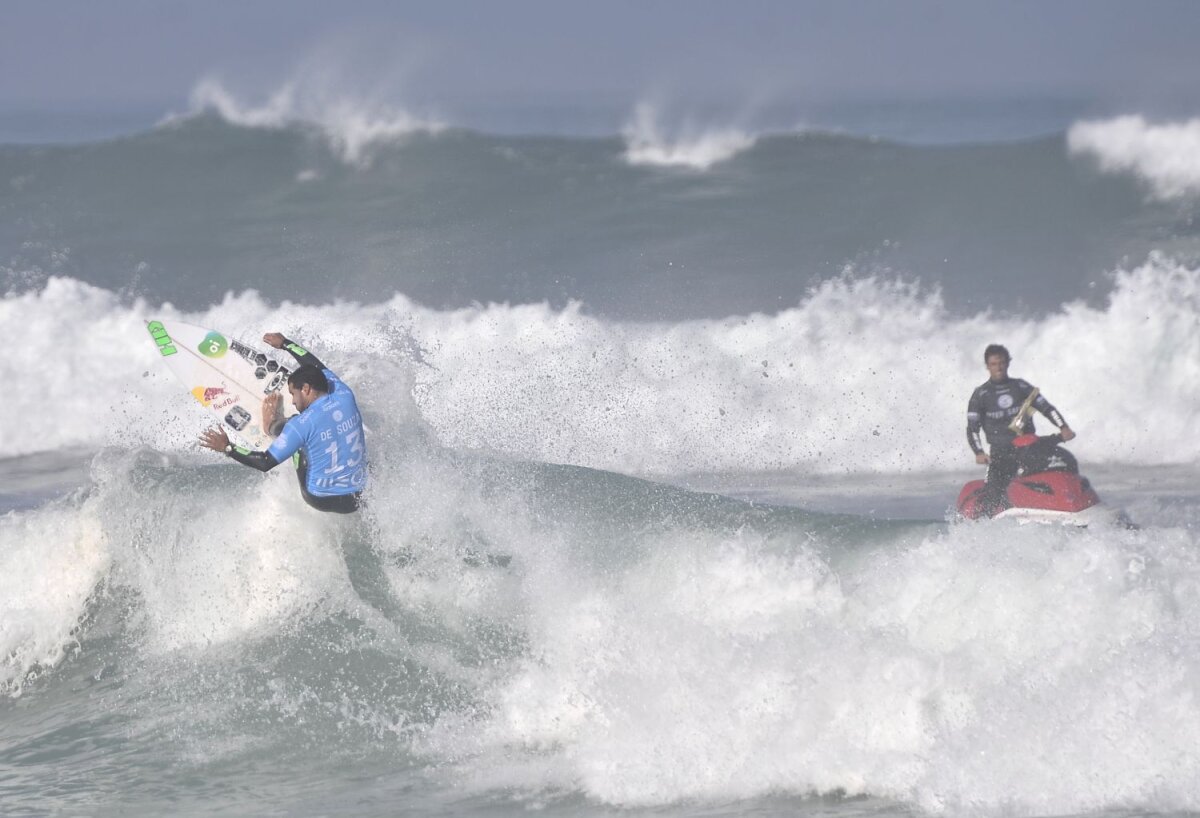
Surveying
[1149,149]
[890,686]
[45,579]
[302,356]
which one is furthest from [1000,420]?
[1149,149]

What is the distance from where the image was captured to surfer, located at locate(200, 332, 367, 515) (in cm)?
764

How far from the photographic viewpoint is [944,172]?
21406mm

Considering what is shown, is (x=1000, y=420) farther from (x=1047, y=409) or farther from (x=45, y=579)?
(x=45, y=579)

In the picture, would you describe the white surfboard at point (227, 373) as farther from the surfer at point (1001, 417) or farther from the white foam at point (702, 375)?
the white foam at point (702, 375)

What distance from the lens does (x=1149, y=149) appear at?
20.6 meters

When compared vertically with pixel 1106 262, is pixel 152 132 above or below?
above

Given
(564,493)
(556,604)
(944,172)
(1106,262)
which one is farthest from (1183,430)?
(556,604)

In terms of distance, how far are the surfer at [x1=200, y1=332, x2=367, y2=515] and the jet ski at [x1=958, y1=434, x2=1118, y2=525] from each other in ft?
12.9

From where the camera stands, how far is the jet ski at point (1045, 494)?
873 centimetres

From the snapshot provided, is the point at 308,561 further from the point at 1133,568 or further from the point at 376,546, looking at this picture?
the point at 1133,568

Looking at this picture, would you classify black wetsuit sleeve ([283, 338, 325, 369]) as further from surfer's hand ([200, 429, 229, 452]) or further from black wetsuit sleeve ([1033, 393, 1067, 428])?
black wetsuit sleeve ([1033, 393, 1067, 428])

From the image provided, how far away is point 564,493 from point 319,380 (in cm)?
190

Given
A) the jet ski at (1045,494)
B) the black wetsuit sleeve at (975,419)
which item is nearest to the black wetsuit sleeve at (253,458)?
the jet ski at (1045,494)

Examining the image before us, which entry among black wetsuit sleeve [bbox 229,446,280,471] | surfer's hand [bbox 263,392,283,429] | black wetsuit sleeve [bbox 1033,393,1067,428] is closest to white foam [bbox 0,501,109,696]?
surfer's hand [bbox 263,392,283,429]
